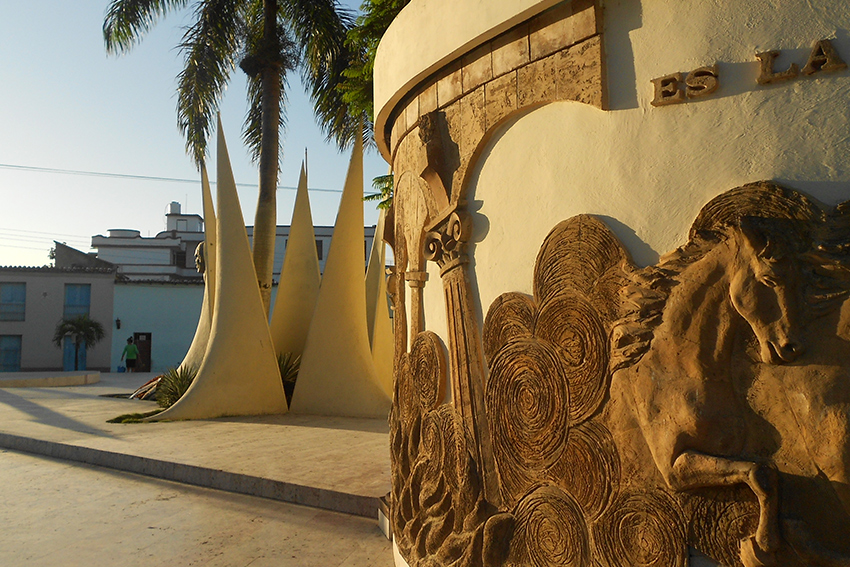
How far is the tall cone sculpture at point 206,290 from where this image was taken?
519 inches

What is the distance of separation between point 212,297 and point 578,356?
12232 mm

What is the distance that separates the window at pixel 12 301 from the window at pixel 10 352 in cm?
87

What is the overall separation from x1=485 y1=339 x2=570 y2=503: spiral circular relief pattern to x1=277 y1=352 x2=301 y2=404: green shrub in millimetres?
9191

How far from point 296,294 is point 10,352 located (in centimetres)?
2189

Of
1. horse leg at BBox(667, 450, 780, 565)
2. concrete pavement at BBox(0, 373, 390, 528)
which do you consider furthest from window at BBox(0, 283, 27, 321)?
horse leg at BBox(667, 450, 780, 565)

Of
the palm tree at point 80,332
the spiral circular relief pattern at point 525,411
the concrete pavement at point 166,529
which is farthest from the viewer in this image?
the palm tree at point 80,332

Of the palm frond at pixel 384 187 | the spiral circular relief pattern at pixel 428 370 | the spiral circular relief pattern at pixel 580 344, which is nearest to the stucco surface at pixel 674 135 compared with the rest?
the spiral circular relief pattern at pixel 580 344

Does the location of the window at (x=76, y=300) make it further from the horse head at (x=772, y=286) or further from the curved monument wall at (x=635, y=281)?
the horse head at (x=772, y=286)

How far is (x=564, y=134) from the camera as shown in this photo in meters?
2.94

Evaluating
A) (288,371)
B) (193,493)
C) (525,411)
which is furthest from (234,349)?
(525,411)

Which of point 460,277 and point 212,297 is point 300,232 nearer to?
point 212,297

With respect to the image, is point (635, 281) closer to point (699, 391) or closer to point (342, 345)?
point (699, 391)

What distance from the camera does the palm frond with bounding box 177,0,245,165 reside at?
13656mm

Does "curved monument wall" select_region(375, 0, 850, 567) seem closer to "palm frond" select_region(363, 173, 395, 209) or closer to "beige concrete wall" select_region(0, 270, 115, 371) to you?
"palm frond" select_region(363, 173, 395, 209)
